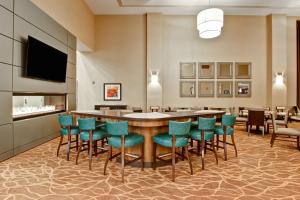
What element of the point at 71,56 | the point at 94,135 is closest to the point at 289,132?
the point at 94,135

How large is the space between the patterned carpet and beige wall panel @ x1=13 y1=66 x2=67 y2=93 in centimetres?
145

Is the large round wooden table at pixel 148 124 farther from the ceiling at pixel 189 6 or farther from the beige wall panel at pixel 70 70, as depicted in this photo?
the ceiling at pixel 189 6

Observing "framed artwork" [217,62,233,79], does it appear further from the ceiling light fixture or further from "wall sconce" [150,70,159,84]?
the ceiling light fixture

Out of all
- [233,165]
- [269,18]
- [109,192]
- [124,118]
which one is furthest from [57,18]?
[269,18]

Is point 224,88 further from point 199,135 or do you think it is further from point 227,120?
point 199,135

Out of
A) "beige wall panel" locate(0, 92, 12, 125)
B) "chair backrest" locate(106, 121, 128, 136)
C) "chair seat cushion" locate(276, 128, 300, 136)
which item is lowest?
"chair seat cushion" locate(276, 128, 300, 136)

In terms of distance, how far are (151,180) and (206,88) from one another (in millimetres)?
7047

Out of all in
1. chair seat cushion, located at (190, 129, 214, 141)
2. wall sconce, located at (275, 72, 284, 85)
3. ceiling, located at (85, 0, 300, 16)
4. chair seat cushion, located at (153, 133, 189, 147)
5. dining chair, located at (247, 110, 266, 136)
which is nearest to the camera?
chair seat cushion, located at (153, 133, 189, 147)

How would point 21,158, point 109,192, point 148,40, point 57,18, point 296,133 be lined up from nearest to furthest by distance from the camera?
1. point 109,192
2. point 21,158
3. point 296,133
4. point 57,18
5. point 148,40

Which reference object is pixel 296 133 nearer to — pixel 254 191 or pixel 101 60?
pixel 254 191

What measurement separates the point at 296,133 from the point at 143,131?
3.81 metres

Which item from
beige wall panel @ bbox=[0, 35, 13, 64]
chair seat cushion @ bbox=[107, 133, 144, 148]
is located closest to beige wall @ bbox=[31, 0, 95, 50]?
beige wall panel @ bbox=[0, 35, 13, 64]

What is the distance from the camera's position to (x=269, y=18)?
9414mm

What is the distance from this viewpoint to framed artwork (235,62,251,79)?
377 inches
